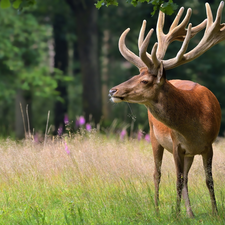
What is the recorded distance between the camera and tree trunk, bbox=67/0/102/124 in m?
16.5

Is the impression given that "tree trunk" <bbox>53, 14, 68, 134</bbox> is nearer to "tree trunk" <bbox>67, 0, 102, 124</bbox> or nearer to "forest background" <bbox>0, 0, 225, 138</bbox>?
"forest background" <bbox>0, 0, 225, 138</bbox>

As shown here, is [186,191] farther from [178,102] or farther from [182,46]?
[182,46]

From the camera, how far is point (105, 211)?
17.0 feet

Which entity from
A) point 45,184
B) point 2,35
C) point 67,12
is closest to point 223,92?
point 67,12

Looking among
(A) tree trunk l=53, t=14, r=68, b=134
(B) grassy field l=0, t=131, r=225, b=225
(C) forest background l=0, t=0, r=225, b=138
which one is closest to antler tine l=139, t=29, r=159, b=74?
(B) grassy field l=0, t=131, r=225, b=225

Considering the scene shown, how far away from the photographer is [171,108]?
511cm

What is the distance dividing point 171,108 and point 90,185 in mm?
1817

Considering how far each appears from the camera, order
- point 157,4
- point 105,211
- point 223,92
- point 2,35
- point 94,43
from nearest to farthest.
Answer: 1. point 157,4
2. point 105,211
3. point 2,35
4. point 94,43
5. point 223,92

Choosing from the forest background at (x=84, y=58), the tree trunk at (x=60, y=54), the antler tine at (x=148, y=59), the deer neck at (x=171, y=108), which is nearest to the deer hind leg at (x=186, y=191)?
the deer neck at (x=171, y=108)

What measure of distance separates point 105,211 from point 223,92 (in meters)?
14.2

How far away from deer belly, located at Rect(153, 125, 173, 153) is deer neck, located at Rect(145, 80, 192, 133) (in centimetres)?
42

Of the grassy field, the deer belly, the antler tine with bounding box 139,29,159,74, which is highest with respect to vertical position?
the antler tine with bounding box 139,29,159,74

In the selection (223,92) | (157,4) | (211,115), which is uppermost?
(157,4)

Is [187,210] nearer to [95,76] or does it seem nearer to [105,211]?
[105,211]
